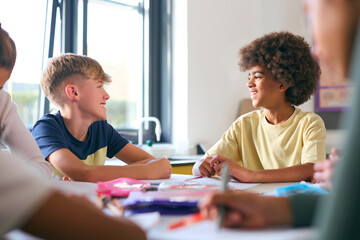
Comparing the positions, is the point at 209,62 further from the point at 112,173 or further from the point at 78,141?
the point at 112,173

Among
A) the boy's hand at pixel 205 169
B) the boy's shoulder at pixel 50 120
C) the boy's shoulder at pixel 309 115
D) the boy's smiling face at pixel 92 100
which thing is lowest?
the boy's hand at pixel 205 169

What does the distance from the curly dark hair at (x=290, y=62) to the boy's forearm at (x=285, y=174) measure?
22.0 inches

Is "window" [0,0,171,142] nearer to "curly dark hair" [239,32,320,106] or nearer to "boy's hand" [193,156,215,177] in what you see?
"curly dark hair" [239,32,320,106]

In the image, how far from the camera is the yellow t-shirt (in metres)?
1.64

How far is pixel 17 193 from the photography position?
1.69 ft

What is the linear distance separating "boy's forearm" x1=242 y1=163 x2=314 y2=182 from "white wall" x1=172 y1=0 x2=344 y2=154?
189 centimetres

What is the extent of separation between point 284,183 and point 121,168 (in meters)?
0.60

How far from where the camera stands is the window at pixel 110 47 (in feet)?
9.13

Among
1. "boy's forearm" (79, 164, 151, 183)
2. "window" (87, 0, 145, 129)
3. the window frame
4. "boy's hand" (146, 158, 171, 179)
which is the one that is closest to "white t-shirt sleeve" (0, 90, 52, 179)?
"boy's forearm" (79, 164, 151, 183)

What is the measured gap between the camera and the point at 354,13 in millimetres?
507

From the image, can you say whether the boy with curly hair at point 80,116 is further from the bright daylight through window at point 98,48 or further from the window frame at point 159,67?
the window frame at point 159,67

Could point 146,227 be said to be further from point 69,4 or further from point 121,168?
point 69,4

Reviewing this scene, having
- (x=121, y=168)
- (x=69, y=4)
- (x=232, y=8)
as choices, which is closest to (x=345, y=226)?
(x=121, y=168)

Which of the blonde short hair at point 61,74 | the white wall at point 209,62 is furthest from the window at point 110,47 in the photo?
the blonde short hair at point 61,74
